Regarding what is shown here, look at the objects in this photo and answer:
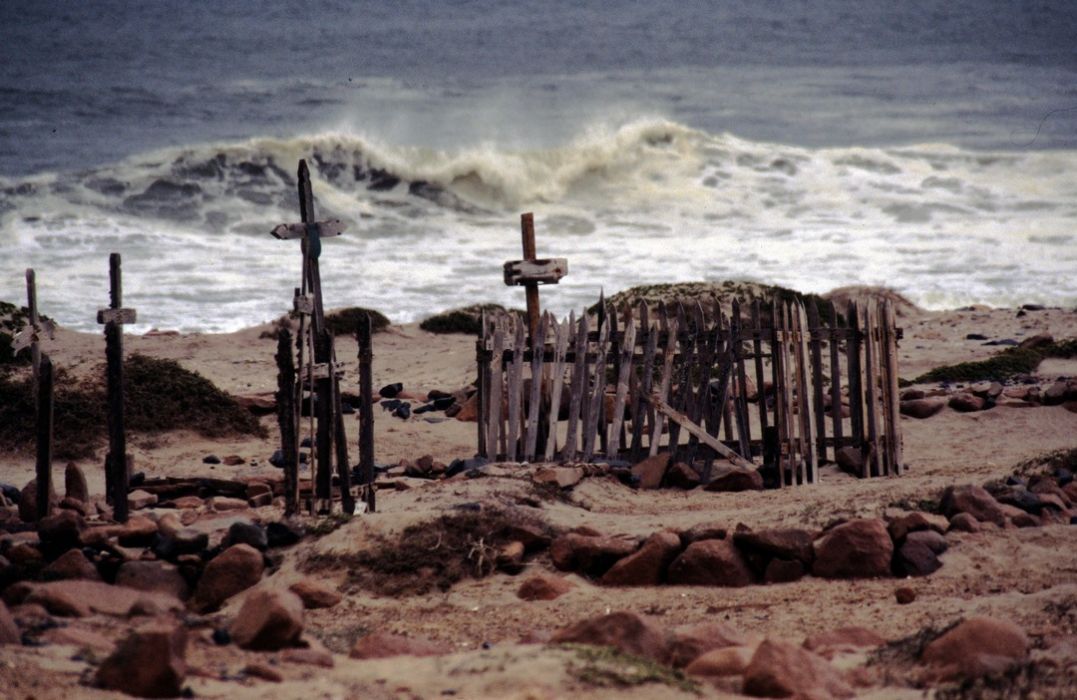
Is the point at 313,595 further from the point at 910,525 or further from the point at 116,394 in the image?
the point at 910,525

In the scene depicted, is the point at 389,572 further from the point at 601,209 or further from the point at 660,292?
the point at 601,209

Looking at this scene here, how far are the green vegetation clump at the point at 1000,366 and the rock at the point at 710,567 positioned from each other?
28.3ft

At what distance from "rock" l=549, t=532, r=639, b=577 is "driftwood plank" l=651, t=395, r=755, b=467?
3016 mm

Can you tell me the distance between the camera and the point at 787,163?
42406 mm

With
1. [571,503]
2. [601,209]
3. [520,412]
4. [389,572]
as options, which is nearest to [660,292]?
[520,412]

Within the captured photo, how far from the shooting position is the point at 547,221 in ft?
121

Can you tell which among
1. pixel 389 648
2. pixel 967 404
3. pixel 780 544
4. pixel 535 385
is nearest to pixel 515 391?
pixel 535 385

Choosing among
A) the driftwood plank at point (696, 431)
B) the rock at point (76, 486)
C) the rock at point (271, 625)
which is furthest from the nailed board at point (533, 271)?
the rock at point (271, 625)

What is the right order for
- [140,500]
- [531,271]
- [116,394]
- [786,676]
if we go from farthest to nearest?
1. [531,271]
2. [140,500]
3. [116,394]
4. [786,676]

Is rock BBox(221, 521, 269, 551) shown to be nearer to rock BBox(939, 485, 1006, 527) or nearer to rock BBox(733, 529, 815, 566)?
rock BBox(733, 529, 815, 566)

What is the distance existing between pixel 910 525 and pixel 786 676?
3.09 meters

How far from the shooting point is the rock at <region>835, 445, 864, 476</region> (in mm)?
12102

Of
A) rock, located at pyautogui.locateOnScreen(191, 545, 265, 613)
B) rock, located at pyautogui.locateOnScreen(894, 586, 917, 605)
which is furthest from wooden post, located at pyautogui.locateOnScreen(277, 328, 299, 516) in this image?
rock, located at pyautogui.locateOnScreen(894, 586, 917, 605)

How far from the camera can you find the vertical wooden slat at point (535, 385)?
1202 cm
